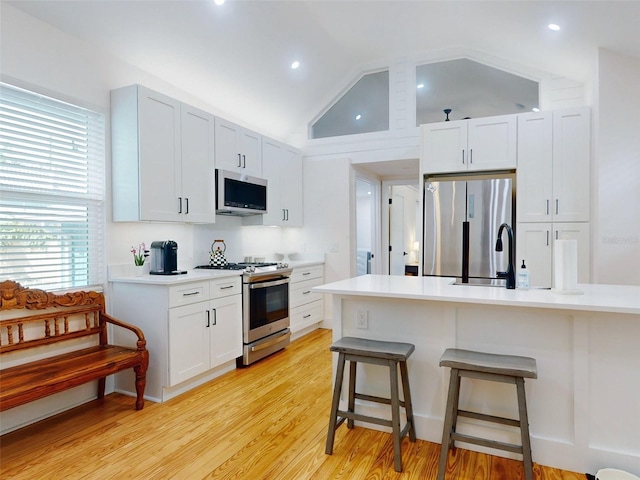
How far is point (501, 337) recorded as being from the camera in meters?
2.19

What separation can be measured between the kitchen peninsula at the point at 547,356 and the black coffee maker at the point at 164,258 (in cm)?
161

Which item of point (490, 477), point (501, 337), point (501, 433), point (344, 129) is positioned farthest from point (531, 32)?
point (490, 477)

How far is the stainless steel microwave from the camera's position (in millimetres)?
3861

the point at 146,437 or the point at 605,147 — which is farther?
the point at 605,147

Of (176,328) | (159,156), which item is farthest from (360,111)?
(176,328)

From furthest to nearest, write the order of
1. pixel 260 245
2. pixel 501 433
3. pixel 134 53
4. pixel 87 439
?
pixel 260 245
pixel 134 53
pixel 87 439
pixel 501 433

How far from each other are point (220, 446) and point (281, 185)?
3.23m

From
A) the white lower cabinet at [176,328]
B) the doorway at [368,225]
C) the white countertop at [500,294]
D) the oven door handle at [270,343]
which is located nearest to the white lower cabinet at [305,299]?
the oven door handle at [270,343]

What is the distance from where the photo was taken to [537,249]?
3.97 meters

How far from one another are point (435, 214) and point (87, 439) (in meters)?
3.65

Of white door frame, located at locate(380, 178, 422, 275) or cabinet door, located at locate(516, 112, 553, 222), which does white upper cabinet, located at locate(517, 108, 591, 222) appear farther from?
white door frame, located at locate(380, 178, 422, 275)

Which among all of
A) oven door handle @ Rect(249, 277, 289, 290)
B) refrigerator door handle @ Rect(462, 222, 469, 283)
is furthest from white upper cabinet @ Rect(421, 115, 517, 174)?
oven door handle @ Rect(249, 277, 289, 290)

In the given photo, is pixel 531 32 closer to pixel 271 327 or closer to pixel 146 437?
pixel 271 327

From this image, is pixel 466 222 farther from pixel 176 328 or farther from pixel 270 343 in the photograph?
pixel 176 328
